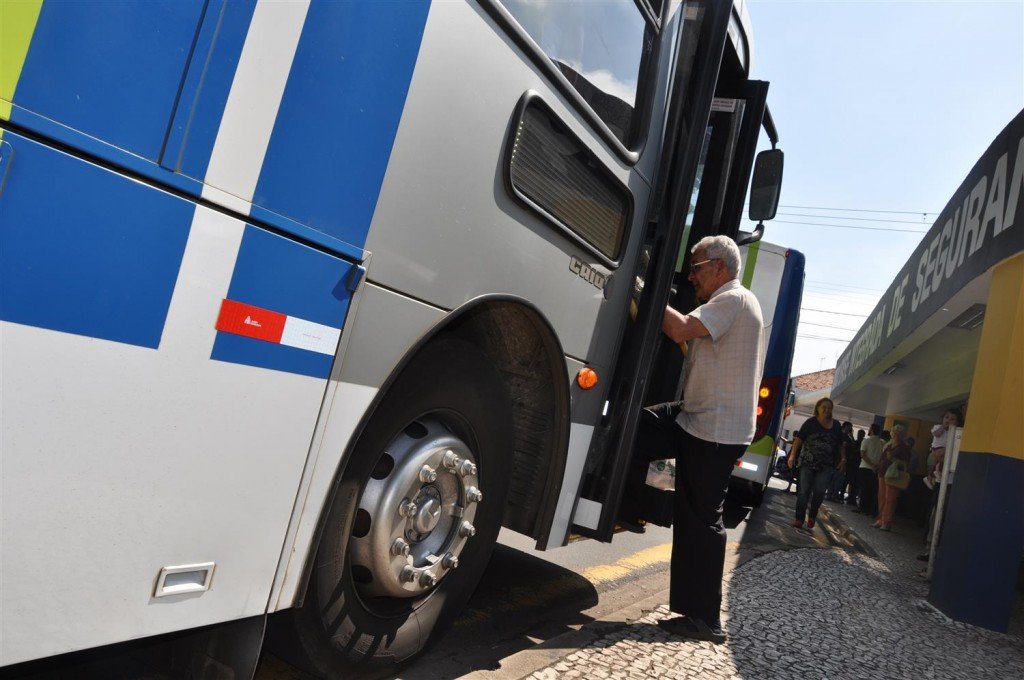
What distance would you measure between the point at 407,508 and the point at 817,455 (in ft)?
27.2

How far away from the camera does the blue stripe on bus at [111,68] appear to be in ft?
4.24

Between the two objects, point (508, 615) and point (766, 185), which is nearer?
point (508, 615)

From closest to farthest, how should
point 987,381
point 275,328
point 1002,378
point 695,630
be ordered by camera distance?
point 275,328
point 695,630
point 1002,378
point 987,381

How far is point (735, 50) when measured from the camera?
382cm

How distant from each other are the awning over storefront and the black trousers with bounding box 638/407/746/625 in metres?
3.94

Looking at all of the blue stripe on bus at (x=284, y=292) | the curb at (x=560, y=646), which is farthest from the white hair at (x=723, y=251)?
the blue stripe on bus at (x=284, y=292)

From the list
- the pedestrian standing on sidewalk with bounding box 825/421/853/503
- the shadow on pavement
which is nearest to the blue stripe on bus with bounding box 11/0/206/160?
the shadow on pavement

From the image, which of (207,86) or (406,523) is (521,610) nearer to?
(406,523)

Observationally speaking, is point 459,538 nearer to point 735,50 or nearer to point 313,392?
point 313,392

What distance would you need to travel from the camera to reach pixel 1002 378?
5.77m

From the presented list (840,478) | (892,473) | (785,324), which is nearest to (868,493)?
(840,478)

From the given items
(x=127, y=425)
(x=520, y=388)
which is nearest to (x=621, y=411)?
(x=520, y=388)

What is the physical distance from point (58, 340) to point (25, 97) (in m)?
0.41

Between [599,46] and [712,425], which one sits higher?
[599,46]
